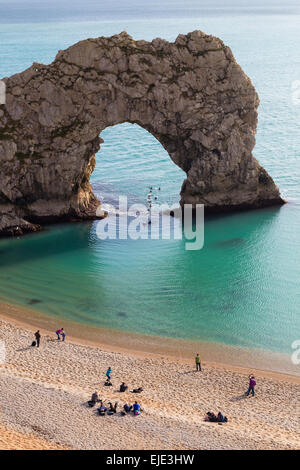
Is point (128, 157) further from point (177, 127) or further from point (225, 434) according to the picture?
point (225, 434)

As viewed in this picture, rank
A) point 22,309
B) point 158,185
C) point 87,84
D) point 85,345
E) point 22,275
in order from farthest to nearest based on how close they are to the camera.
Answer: point 158,185
point 87,84
point 22,275
point 22,309
point 85,345

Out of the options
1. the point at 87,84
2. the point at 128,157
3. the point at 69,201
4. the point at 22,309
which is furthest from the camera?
the point at 128,157

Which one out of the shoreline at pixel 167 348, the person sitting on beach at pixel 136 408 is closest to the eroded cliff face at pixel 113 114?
the shoreline at pixel 167 348

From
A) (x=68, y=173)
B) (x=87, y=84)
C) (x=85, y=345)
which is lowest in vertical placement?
(x=85, y=345)

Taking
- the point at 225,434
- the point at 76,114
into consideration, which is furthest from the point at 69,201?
the point at 225,434

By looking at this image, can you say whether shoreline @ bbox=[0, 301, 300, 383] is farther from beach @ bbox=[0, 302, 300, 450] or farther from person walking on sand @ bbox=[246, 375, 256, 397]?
person walking on sand @ bbox=[246, 375, 256, 397]

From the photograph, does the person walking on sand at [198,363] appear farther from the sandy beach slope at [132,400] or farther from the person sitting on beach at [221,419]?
the person sitting on beach at [221,419]
